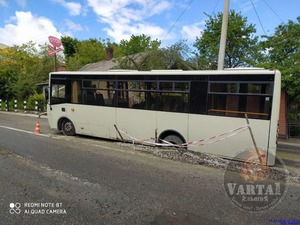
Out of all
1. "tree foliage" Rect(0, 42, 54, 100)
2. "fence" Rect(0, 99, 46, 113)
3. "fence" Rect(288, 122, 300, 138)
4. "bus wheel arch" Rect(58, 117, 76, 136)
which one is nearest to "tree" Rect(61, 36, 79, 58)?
"tree foliage" Rect(0, 42, 54, 100)

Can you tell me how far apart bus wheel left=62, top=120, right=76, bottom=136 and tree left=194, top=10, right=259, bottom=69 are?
1108 centimetres

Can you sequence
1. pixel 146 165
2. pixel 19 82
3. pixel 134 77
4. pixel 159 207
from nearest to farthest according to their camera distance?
pixel 159 207 < pixel 146 165 < pixel 134 77 < pixel 19 82

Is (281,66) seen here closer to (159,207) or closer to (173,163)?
(173,163)

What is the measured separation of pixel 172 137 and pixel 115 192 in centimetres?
346

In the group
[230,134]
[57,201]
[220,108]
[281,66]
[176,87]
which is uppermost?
[281,66]

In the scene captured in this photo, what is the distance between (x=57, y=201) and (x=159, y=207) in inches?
71.7

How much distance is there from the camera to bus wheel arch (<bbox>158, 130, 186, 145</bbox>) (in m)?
7.55

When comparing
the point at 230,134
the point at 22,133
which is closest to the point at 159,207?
the point at 230,134

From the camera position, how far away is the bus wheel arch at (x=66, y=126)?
10.1m

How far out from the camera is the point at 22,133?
10.4 meters

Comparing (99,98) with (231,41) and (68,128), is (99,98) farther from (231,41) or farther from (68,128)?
(231,41)
